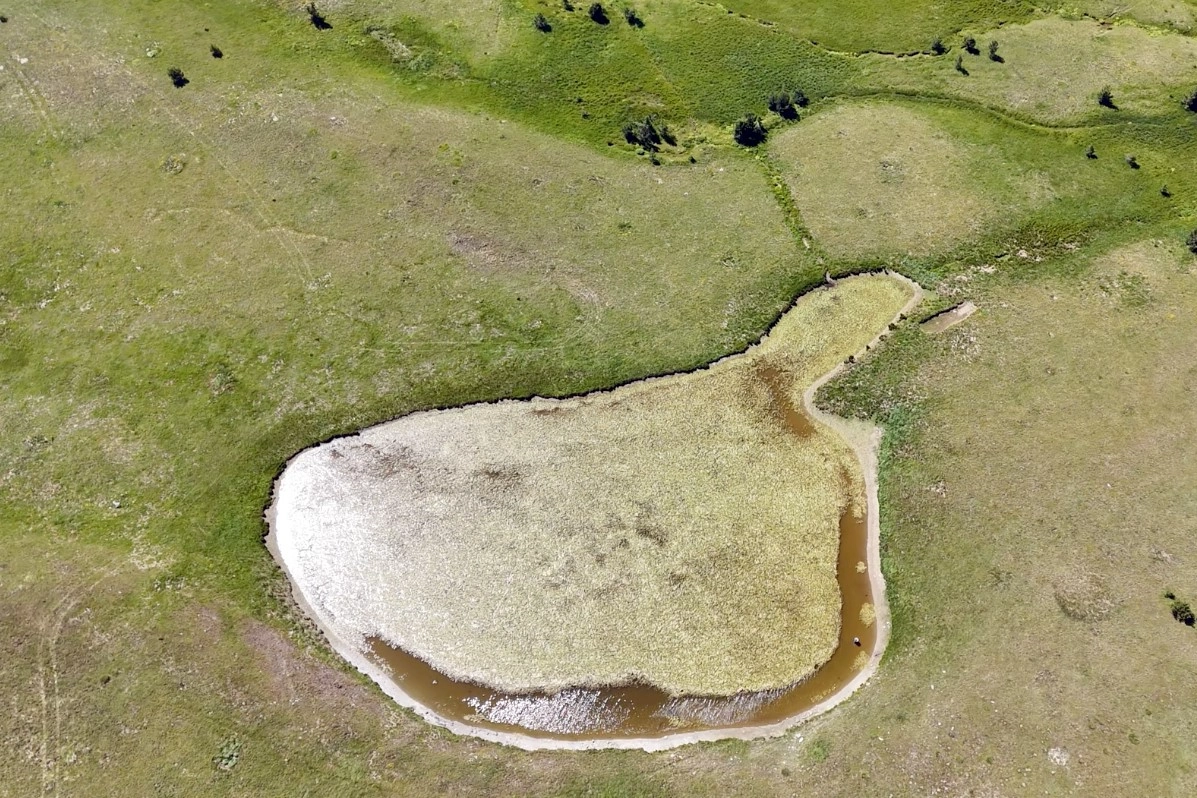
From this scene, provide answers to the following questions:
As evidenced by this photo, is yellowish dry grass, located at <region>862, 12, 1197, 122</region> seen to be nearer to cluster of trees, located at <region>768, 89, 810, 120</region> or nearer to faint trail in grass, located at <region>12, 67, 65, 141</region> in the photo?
cluster of trees, located at <region>768, 89, 810, 120</region>

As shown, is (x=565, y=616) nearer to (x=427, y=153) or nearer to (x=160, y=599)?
(x=160, y=599)

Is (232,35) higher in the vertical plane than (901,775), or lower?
higher

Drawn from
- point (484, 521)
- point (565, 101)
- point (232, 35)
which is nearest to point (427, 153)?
point (565, 101)

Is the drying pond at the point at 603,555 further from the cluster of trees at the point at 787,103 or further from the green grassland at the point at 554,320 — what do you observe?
the cluster of trees at the point at 787,103

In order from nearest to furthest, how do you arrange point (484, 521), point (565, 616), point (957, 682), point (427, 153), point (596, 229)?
point (957, 682), point (565, 616), point (484, 521), point (596, 229), point (427, 153)

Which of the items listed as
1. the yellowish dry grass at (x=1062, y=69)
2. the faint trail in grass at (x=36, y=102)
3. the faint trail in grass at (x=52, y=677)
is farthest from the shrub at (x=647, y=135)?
the faint trail in grass at (x=52, y=677)

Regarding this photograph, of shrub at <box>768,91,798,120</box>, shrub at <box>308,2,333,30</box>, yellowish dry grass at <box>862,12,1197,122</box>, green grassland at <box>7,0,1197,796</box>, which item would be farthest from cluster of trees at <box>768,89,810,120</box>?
shrub at <box>308,2,333,30</box>

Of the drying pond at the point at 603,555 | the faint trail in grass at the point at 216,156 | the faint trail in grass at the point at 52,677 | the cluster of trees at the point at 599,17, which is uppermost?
the cluster of trees at the point at 599,17
